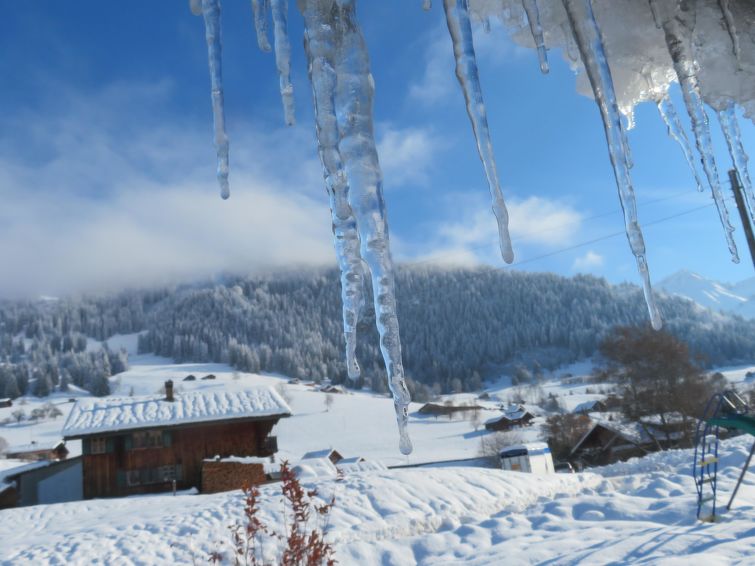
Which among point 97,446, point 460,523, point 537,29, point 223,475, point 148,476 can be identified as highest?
point 537,29

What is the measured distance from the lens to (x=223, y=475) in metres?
20.1

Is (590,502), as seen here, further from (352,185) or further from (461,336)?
(461,336)

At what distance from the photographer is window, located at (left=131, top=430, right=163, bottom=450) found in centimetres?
2269

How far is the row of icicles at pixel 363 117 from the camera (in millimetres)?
2279

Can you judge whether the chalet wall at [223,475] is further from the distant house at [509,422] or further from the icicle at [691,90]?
the distant house at [509,422]

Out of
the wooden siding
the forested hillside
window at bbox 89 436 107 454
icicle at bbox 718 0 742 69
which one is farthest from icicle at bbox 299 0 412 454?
the forested hillside

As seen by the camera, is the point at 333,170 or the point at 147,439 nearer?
the point at 333,170

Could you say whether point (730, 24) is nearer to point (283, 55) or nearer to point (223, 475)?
point (283, 55)

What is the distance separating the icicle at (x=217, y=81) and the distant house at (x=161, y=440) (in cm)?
2195

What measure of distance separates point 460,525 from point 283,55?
875cm

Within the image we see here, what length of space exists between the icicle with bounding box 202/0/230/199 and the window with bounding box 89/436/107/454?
2380 cm

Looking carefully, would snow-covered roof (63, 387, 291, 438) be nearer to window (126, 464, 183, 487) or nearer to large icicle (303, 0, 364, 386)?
window (126, 464, 183, 487)


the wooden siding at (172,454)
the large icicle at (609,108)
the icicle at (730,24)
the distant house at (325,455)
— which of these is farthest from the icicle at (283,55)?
the distant house at (325,455)

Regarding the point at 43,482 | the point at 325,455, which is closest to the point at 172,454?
the point at 43,482
